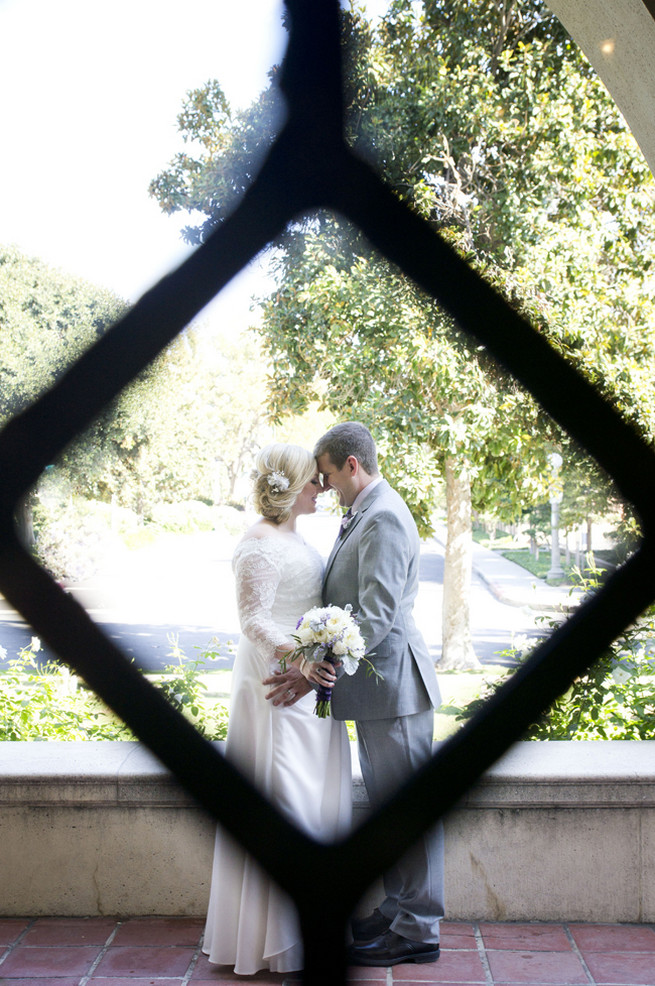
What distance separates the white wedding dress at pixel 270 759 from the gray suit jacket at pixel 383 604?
0.27ft

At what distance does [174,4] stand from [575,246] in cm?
301

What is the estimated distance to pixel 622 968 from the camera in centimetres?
168

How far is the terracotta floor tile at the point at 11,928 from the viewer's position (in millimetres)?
1836

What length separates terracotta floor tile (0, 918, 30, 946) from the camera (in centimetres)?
184

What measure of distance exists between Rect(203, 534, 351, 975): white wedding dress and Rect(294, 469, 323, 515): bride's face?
0.08 metres

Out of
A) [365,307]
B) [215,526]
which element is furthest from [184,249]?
[215,526]

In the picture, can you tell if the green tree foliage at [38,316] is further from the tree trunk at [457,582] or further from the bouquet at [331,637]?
the bouquet at [331,637]

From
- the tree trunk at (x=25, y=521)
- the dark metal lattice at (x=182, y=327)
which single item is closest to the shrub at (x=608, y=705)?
the dark metal lattice at (x=182, y=327)

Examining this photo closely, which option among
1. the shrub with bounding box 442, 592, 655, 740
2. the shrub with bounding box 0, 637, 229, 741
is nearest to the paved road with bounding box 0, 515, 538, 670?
the shrub with bounding box 0, 637, 229, 741

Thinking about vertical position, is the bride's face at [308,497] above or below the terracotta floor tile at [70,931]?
above

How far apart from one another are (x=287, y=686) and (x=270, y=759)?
7.1 inches

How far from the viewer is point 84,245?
6086 millimetres

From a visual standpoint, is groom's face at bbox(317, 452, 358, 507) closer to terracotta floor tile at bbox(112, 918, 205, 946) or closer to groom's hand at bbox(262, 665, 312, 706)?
groom's hand at bbox(262, 665, 312, 706)

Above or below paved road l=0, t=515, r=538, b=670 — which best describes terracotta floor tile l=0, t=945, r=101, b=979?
above
